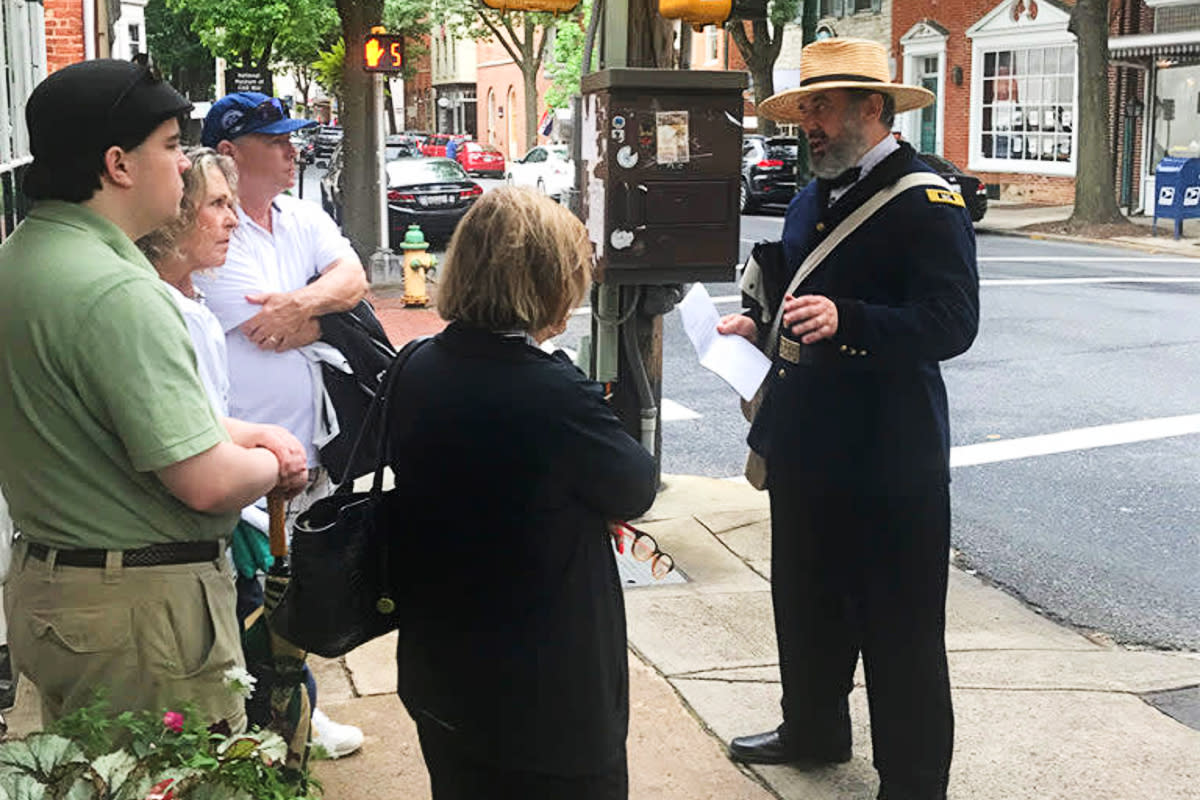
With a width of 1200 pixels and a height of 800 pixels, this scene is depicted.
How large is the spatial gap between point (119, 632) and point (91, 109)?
2.97 feet

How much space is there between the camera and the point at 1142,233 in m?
23.4

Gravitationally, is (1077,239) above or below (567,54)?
below

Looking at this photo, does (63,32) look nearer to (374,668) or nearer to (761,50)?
(374,668)

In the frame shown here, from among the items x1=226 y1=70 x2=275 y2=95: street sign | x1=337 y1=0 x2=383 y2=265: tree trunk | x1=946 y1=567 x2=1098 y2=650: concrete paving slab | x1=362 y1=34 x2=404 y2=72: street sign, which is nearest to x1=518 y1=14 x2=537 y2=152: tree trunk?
x1=226 y1=70 x2=275 y2=95: street sign

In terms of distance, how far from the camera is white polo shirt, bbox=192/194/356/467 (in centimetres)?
380

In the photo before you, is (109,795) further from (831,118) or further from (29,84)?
(29,84)

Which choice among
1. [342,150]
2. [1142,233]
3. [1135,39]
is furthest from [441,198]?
[1135,39]

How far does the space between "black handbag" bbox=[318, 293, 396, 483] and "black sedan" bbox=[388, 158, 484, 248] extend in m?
18.5

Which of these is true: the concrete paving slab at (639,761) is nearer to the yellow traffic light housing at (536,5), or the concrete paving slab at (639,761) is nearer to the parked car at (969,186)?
the yellow traffic light housing at (536,5)

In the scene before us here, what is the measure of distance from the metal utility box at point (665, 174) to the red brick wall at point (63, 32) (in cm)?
652

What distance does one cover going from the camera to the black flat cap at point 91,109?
2.45 meters

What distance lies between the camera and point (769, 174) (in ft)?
89.7

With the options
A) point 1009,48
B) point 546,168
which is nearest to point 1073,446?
point 546,168

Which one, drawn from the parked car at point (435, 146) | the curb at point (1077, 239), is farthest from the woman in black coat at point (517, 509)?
the parked car at point (435, 146)
